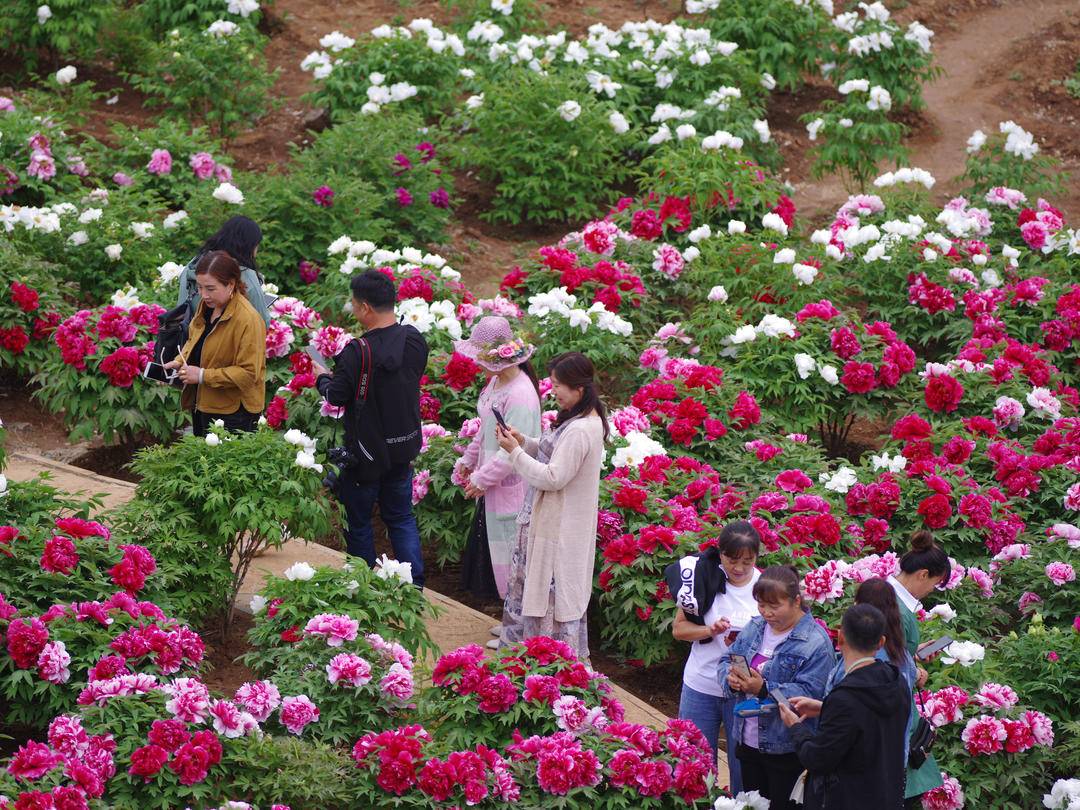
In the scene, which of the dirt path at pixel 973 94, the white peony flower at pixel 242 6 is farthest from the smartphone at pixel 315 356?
the white peony flower at pixel 242 6

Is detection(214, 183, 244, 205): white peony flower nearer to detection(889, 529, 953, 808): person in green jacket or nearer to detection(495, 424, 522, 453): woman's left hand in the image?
detection(495, 424, 522, 453): woman's left hand

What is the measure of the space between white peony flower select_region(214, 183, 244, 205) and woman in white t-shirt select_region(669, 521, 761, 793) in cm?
520

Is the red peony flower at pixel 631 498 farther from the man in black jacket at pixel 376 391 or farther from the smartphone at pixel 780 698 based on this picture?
the smartphone at pixel 780 698

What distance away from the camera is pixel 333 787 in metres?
4.83

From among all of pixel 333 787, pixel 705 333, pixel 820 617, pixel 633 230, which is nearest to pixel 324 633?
pixel 333 787

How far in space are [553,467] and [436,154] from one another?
635 cm

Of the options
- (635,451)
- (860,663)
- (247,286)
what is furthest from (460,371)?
(860,663)

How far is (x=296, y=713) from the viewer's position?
5.05 m

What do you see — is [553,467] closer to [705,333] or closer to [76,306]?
[705,333]

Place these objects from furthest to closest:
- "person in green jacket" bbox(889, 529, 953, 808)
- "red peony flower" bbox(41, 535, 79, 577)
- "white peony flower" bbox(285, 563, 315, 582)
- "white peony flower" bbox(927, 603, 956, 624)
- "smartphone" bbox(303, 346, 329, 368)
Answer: "smartphone" bbox(303, 346, 329, 368) → "white peony flower" bbox(927, 603, 956, 624) → "white peony flower" bbox(285, 563, 315, 582) → "red peony flower" bbox(41, 535, 79, 577) → "person in green jacket" bbox(889, 529, 953, 808)

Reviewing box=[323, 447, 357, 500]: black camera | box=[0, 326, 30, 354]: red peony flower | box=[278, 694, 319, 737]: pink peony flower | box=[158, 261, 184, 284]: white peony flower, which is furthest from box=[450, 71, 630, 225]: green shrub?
box=[278, 694, 319, 737]: pink peony flower

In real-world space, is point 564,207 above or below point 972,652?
below

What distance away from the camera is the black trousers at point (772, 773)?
5.02 metres

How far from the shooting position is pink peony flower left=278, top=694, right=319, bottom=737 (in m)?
5.06
